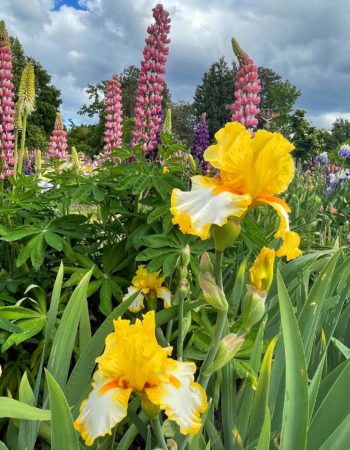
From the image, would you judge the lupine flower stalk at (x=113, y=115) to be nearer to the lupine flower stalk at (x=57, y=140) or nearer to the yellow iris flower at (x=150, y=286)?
the lupine flower stalk at (x=57, y=140)

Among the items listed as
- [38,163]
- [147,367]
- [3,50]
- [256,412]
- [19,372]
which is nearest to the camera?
[147,367]

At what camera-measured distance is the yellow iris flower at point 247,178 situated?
788mm

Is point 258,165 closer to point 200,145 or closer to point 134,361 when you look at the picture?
point 134,361

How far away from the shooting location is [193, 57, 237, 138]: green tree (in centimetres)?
3412

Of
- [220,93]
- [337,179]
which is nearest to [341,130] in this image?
[220,93]

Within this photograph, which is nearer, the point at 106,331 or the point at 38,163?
the point at 106,331

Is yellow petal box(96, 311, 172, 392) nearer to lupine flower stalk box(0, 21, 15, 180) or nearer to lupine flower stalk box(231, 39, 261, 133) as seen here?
lupine flower stalk box(231, 39, 261, 133)

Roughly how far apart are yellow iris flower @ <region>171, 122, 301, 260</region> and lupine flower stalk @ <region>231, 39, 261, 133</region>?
1584mm

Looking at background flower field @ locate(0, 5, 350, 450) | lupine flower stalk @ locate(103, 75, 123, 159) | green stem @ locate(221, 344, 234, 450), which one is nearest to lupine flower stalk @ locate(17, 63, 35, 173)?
background flower field @ locate(0, 5, 350, 450)

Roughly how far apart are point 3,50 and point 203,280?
2433 millimetres

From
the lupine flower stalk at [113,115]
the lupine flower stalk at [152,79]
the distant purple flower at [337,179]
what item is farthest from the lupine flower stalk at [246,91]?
the distant purple flower at [337,179]

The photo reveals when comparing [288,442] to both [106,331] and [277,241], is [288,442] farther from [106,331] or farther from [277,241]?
[277,241]

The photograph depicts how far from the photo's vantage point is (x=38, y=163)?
156 inches

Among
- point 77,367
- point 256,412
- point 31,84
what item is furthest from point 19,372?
point 31,84
